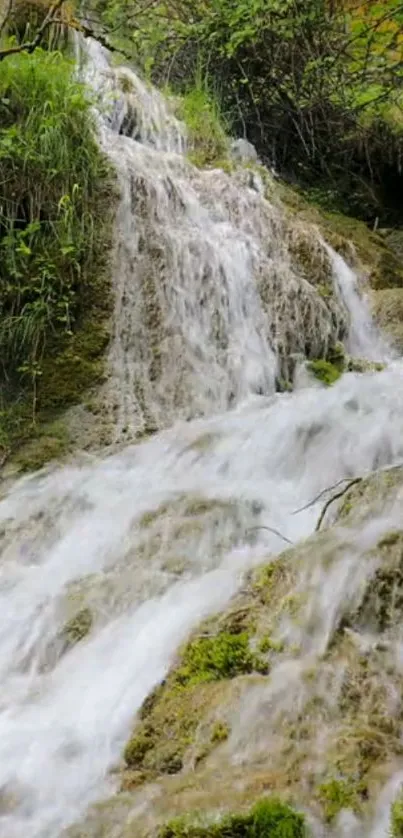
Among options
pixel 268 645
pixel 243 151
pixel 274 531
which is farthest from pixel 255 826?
pixel 243 151

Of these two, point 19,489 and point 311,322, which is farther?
point 311,322

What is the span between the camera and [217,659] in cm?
215

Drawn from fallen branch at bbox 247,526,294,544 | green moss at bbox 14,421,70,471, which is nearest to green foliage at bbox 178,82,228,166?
green moss at bbox 14,421,70,471

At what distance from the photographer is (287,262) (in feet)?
A: 18.9

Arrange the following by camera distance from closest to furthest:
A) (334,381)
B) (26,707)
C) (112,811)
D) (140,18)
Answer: (112,811) < (26,707) < (334,381) < (140,18)

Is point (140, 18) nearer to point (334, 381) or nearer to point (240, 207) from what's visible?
point (240, 207)

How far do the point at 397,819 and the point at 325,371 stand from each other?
3757 millimetres

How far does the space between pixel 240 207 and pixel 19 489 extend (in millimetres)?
2982

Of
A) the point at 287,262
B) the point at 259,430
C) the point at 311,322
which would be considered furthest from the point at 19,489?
the point at 287,262

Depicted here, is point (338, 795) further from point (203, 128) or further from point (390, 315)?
point (203, 128)

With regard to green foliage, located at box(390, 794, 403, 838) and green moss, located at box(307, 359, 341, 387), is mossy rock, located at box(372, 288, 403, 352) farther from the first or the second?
Result: green foliage, located at box(390, 794, 403, 838)

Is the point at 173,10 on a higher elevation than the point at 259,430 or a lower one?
higher

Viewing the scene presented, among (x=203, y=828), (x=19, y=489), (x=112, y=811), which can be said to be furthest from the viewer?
(x=19, y=489)

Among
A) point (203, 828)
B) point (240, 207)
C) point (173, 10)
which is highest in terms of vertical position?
point (173, 10)
